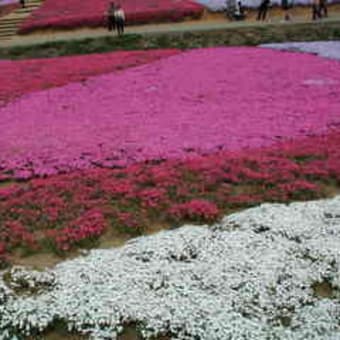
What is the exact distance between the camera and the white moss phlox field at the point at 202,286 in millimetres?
8086

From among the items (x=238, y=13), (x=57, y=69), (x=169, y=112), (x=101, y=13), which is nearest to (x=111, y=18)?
(x=101, y=13)

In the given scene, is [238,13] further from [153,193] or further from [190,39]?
[153,193]

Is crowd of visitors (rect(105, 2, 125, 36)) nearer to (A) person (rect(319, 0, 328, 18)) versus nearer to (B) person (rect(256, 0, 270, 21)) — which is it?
(B) person (rect(256, 0, 270, 21))

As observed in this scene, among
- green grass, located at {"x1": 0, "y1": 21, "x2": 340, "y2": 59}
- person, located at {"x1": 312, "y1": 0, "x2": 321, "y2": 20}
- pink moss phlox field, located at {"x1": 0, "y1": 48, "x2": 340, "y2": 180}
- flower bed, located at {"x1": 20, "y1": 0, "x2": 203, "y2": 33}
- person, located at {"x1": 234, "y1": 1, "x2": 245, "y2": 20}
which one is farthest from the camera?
flower bed, located at {"x1": 20, "y1": 0, "x2": 203, "y2": 33}

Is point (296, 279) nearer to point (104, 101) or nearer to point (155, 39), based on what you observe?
point (104, 101)

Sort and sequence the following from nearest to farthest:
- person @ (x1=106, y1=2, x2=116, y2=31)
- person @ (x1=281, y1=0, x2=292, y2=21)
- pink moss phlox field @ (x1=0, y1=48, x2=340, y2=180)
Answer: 1. pink moss phlox field @ (x1=0, y1=48, x2=340, y2=180)
2. person @ (x1=281, y1=0, x2=292, y2=21)
3. person @ (x1=106, y1=2, x2=116, y2=31)

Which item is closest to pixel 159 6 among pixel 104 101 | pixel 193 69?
pixel 193 69

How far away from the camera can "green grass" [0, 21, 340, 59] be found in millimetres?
29688

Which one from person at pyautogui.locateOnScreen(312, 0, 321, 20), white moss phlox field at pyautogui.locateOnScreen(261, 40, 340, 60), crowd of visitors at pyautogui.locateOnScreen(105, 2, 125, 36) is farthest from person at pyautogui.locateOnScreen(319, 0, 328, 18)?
crowd of visitors at pyautogui.locateOnScreen(105, 2, 125, 36)

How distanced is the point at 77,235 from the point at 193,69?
546 inches

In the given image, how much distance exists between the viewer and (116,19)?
3409cm

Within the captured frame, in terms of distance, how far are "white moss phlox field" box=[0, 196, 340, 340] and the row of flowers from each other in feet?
2.26

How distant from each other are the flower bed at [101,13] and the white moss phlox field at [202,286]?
28182 mm

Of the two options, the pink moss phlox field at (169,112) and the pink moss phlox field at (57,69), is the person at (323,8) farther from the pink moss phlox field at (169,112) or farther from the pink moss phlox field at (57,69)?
the pink moss phlox field at (169,112)
